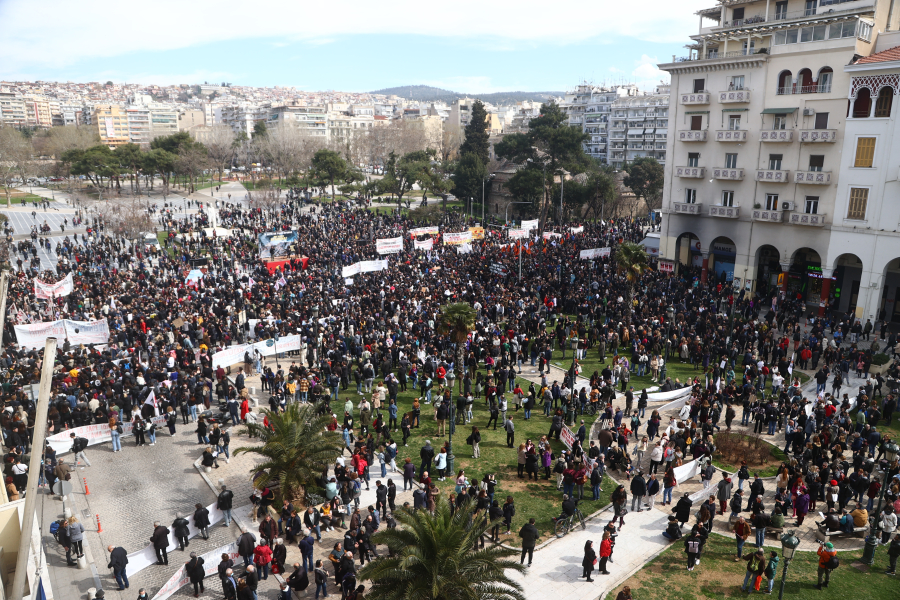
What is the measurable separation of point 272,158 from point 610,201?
183 ft

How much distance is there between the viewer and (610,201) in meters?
70.8

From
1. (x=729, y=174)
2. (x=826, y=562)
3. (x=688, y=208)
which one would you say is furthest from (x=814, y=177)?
(x=826, y=562)

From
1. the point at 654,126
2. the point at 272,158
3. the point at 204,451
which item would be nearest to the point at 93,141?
the point at 272,158

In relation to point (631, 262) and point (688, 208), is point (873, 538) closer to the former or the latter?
point (631, 262)

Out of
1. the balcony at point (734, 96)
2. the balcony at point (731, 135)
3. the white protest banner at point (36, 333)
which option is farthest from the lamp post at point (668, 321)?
the white protest banner at point (36, 333)

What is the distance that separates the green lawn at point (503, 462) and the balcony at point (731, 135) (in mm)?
25243

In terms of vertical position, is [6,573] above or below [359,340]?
above

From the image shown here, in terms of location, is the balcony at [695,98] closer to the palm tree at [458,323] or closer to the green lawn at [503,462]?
the palm tree at [458,323]

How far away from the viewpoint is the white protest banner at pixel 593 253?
40125 millimetres

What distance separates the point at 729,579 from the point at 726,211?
1187 inches

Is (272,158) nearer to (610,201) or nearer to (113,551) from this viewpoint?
(610,201)

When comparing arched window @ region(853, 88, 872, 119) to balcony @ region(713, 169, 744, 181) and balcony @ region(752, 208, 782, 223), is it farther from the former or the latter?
balcony @ region(713, 169, 744, 181)

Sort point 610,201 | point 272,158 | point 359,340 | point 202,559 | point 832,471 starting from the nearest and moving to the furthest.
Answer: point 202,559, point 832,471, point 359,340, point 610,201, point 272,158

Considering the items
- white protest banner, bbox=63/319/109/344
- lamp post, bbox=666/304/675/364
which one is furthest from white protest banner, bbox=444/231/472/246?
white protest banner, bbox=63/319/109/344
